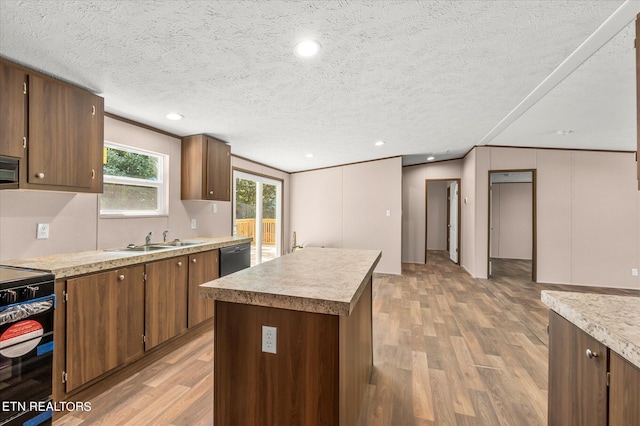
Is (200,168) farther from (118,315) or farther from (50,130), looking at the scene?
(118,315)

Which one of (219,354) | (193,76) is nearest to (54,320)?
(219,354)

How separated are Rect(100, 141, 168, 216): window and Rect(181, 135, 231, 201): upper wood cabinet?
25 cm

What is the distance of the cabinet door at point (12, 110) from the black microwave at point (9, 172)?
5cm

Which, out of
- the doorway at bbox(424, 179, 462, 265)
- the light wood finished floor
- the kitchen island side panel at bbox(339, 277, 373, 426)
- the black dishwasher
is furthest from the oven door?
the doorway at bbox(424, 179, 462, 265)

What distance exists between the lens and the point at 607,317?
1.02 meters

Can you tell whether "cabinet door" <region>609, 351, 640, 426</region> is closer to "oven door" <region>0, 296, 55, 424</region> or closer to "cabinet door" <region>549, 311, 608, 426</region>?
"cabinet door" <region>549, 311, 608, 426</region>

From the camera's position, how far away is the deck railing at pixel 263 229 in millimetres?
5101

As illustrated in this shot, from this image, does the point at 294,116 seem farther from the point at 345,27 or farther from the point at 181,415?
the point at 181,415

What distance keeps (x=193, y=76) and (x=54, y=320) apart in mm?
1830

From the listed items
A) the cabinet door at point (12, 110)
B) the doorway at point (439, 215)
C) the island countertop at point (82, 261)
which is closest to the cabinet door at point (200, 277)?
the island countertop at point (82, 261)

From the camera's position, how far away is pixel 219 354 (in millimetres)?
1314

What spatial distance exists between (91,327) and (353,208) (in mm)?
5031

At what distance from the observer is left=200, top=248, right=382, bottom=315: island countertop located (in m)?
1.14

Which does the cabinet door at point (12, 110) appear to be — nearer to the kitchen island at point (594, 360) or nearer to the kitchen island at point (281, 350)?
the kitchen island at point (281, 350)
